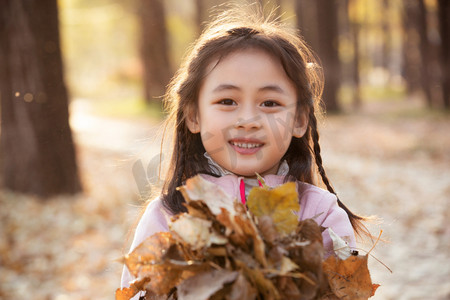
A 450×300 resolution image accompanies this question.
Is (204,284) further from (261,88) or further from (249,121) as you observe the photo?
(261,88)

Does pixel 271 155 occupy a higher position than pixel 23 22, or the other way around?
pixel 23 22

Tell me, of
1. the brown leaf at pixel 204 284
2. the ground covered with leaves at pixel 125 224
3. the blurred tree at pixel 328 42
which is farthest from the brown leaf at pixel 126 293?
the blurred tree at pixel 328 42

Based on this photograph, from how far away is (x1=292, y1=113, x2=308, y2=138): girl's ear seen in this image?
204cm

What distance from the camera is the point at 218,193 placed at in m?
1.20

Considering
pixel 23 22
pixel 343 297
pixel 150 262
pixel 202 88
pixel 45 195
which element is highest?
pixel 23 22

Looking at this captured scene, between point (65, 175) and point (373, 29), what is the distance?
2846 cm

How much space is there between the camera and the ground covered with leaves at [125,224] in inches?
171

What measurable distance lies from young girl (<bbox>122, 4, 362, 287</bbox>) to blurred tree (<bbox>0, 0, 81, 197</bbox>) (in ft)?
14.9

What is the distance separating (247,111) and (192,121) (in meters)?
0.39

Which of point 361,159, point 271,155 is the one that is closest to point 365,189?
point 361,159

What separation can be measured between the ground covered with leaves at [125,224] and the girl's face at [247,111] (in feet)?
2.18

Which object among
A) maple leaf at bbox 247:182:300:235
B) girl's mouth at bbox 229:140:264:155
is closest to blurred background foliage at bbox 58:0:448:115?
girl's mouth at bbox 229:140:264:155

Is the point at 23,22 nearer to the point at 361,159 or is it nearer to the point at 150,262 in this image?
the point at 150,262

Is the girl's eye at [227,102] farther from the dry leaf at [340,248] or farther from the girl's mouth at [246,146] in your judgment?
the dry leaf at [340,248]
